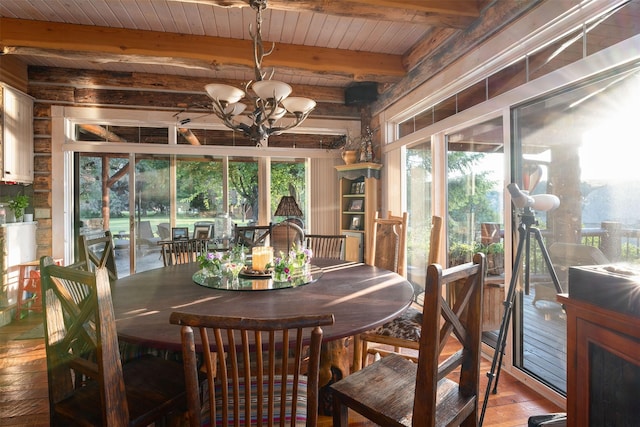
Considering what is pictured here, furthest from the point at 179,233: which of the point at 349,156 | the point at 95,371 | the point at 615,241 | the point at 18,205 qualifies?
the point at 615,241

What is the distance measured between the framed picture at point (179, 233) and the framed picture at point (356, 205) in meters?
2.42

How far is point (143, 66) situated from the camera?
4152mm

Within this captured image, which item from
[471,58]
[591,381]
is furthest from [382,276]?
[471,58]

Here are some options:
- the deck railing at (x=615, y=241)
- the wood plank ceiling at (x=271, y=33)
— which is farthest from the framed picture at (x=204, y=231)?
the deck railing at (x=615, y=241)

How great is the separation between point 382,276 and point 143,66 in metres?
3.97

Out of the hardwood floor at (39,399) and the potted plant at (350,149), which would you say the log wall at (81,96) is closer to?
the potted plant at (350,149)

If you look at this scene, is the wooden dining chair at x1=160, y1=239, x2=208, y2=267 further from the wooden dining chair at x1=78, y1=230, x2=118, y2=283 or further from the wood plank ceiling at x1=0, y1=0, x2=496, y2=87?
the wood plank ceiling at x1=0, y1=0, x2=496, y2=87

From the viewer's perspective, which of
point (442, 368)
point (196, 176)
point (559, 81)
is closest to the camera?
point (442, 368)

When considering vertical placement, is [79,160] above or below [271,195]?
above

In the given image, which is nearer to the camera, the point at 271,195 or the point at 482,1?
the point at 482,1

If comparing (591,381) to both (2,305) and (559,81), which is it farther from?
(2,305)

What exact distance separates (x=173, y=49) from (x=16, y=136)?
7.32ft

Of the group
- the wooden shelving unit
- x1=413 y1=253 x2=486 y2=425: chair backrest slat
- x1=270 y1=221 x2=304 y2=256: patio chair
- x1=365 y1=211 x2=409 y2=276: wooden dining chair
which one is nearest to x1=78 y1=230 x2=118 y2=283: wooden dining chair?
x1=270 y1=221 x2=304 y2=256: patio chair

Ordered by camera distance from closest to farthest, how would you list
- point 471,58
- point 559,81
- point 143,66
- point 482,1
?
point 559,81, point 482,1, point 471,58, point 143,66
